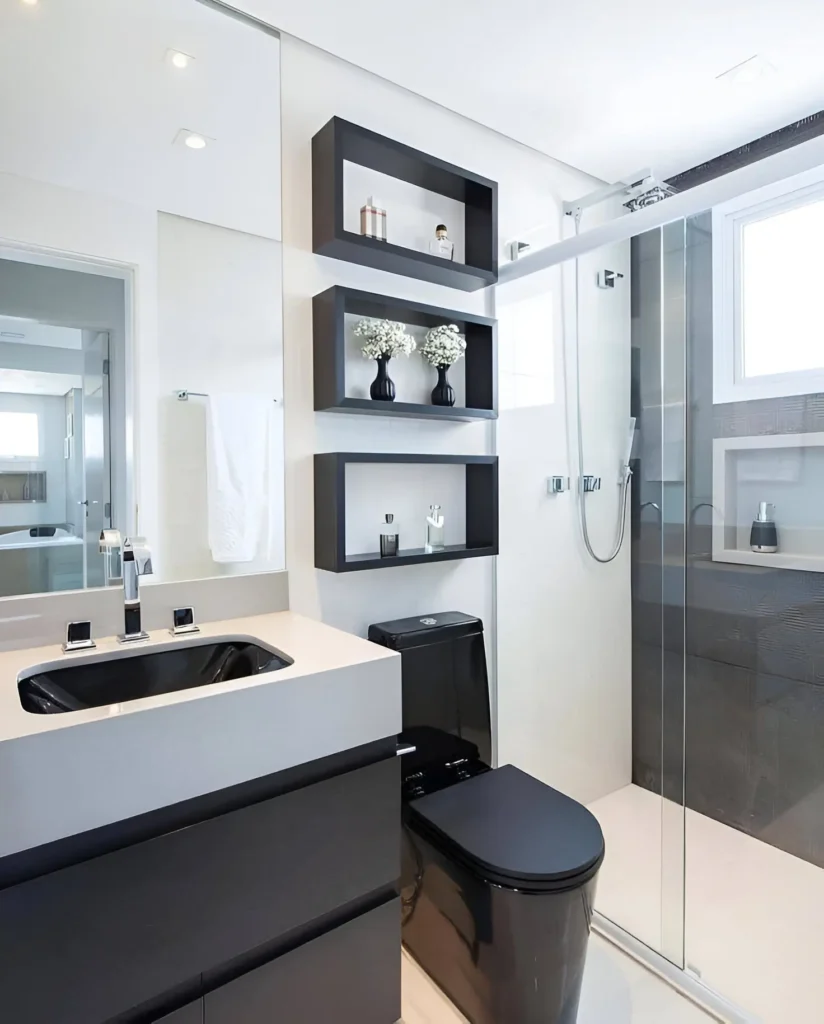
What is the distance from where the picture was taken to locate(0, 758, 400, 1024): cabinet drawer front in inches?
35.4

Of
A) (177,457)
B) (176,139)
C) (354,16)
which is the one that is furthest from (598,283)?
(177,457)

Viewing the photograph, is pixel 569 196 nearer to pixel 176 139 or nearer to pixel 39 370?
pixel 176 139

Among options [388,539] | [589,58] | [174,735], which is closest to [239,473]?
[388,539]

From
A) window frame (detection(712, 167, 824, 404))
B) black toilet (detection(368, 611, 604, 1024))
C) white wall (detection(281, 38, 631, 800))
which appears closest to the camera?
black toilet (detection(368, 611, 604, 1024))

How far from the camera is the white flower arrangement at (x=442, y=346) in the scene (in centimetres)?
191

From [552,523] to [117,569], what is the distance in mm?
1523

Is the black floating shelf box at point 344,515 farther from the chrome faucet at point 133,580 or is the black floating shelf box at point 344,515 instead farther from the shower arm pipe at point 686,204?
the shower arm pipe at point 686,204

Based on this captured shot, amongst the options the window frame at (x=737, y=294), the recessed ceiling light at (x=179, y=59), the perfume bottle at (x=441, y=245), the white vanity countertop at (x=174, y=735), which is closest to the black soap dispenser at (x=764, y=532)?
the window frame at (x=737, y=294)

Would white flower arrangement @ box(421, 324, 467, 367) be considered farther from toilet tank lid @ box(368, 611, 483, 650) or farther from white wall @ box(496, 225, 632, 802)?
toilet tank lid @ box(368, 611, 483, 650)

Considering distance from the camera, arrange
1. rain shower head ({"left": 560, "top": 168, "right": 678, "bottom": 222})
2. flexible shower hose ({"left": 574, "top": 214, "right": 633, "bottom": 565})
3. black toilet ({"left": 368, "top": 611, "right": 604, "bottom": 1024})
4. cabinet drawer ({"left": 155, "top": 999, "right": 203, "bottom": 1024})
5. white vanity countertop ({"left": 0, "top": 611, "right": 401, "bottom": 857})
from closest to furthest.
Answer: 1. white vanity countertop ({"left": 0, "top": 611, "right": 401, "bottom": 857})
2. cabinet drawer ({"left": 155, "top": 999, "right": 203, "bottom": 1024})
3. black toilet ({"left": 368, "top": 611, "right": 604, "bottom": 1024})
4. rain shower head ({"left": 560, "top": 168, "right": 678, "bottom": 222})
5. flexible shower hose ({"left": 574, "top": 214, "right": 633, "bottom": 565})

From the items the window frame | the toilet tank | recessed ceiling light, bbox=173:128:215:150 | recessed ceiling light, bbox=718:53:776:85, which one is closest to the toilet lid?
the toilet tank

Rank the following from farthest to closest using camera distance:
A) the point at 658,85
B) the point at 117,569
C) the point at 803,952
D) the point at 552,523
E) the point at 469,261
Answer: the point at 552,523 → the point at 469,261 → the point at 658,85 → the point at 803,952 → the point at 117,569

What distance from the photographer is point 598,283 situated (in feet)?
7.89

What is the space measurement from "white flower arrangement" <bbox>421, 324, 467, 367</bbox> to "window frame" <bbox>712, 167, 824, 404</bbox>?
0.96m
